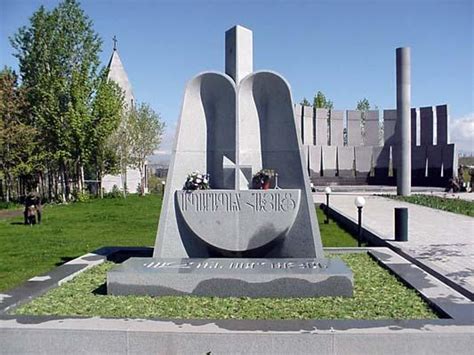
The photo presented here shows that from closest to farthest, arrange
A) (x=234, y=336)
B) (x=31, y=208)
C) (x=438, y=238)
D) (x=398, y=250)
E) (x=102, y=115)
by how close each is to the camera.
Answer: (x=234, y=336)
(x=398, y=250)
(x=438, y=238)
(x=31, y=208)
(x=102, y=115)

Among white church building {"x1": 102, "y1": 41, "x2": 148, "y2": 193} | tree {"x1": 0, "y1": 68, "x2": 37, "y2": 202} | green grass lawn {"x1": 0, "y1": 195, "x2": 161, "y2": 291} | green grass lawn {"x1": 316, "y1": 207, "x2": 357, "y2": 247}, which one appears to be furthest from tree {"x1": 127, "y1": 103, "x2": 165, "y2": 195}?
green grass lawn {"x1": 316, "y1": 207, "x2": 357, "y2": 247}

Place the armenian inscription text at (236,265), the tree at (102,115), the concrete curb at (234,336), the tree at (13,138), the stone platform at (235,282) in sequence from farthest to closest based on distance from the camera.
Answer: the tree at (102,115)
the tree at (13,138)
the armenian inscription text at (236,265)
the stone platform at (235,282)
the concrete curb at (234,336)

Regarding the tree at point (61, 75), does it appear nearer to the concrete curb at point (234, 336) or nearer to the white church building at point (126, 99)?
the white church building at point (126, 99)

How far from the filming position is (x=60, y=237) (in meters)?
13.0

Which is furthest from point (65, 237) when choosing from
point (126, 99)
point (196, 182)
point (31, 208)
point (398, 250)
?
point (126, 99)

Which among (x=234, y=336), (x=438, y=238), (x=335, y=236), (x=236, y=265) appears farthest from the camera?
(x=335, y=236)

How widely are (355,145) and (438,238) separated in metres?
29.8

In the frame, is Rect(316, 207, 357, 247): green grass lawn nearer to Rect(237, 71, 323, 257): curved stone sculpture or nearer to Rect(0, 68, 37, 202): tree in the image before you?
Rect(237, 71, 323, 257): curved stone sculpture

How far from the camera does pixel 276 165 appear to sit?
26.1ft

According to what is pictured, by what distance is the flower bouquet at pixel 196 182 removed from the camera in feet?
25.3

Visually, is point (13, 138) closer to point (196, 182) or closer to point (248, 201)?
point (196, 182)

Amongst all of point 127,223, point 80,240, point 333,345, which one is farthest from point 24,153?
point 333,345

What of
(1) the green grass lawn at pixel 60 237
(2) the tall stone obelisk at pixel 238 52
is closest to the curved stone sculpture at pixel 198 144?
(2) the tall stone obelisk at pixel 238 52

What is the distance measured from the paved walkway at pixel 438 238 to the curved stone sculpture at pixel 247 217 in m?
2.55
